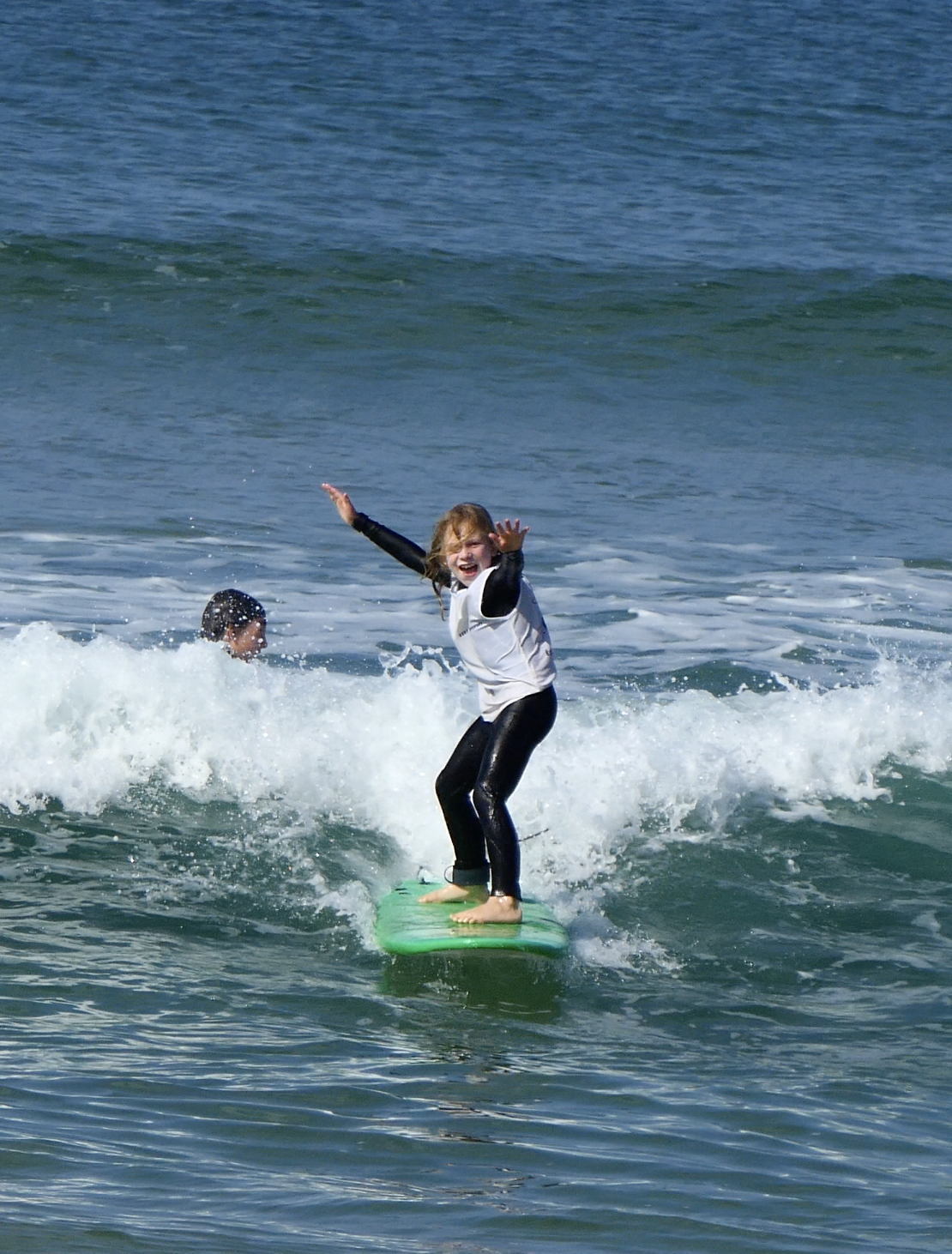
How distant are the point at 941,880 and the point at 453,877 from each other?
233 centimetres

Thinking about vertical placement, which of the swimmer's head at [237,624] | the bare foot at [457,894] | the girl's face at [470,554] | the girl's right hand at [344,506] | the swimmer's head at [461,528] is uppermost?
the girl's right hand at [344,506]

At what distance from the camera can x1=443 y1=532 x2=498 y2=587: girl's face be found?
5914mm

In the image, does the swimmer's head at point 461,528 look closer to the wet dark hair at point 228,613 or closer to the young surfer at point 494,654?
the young surfer at point 494,654

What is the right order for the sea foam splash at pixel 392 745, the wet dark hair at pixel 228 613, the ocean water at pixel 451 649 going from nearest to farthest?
the ocean water at pixel 451 649
the sea foam splash at pixel 392 745
the wet dark hair at pixel 228 613

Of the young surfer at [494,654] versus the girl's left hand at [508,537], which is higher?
the girl's left hand at [508,537]

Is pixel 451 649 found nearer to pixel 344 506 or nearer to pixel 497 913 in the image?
pixel 344 506

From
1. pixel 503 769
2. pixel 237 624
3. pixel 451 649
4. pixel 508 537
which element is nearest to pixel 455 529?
pixel 508 537

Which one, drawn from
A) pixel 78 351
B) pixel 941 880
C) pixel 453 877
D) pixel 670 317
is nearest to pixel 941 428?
pixel 670 317

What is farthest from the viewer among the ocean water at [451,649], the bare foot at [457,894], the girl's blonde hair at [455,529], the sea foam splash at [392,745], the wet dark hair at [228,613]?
the wet dark hair at [228,613]

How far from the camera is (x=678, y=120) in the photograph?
83.1ft

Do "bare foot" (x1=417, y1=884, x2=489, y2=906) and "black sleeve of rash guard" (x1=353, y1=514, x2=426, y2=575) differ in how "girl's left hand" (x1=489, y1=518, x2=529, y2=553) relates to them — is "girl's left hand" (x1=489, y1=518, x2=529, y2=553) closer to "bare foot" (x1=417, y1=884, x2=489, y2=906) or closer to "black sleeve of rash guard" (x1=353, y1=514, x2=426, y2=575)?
"black sleeve of rash guard" (x1=353, y1=514, x2=426, y2=575)

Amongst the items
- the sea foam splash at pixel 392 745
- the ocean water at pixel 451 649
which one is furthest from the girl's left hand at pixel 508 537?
the sea foam splash at pixel 392 745

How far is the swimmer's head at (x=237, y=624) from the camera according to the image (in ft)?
28.0

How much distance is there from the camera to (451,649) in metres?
9.98
